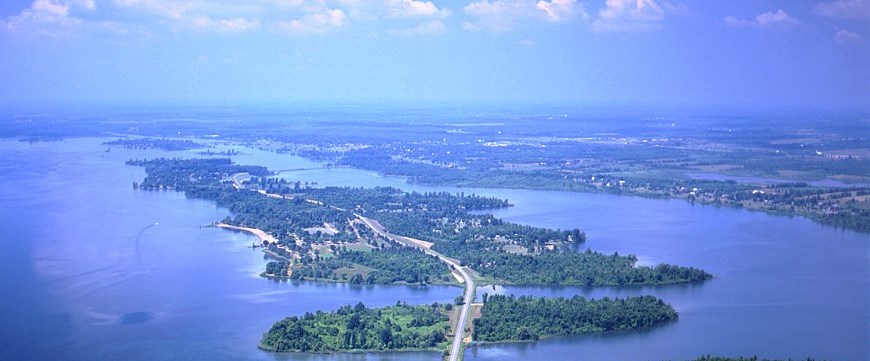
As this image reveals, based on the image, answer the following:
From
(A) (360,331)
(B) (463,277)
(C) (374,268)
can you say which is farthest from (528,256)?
(A) (360,331)

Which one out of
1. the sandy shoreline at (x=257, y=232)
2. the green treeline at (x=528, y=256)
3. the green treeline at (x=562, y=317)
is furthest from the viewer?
the sandy shoreline at (x=257, y=232)

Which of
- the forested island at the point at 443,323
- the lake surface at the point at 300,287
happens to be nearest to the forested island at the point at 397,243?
the lake surface at the point at 300,287

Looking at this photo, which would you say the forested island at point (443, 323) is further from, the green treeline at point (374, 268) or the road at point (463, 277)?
the green treeline at point (374, 268)

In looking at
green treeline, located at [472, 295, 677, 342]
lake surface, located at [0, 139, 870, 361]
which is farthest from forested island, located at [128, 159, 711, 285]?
green treeline, located at [472, 295, 677, 342]

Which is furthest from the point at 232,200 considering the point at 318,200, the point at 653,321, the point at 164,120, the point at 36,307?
the point at 164,120

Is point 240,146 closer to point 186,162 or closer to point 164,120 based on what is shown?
point 186,162

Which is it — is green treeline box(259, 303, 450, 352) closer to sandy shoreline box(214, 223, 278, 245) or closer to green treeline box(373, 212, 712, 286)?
green treeline box(373, 212, 712, 286)
